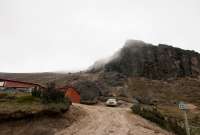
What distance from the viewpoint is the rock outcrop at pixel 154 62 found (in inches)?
4267

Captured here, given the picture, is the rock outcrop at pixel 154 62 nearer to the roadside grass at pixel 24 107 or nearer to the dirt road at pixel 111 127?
the dirt road at pixel 111 127

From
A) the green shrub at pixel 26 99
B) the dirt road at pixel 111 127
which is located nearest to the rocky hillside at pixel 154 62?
the dirt road at pixel 111 127

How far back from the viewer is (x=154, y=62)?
11275 cm

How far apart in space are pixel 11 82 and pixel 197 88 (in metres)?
72.6

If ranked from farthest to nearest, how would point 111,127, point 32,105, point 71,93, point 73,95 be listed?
point 73,95, point 71,93, point 111,127, point 32,105

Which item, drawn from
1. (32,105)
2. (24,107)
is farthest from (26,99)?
(24,107)

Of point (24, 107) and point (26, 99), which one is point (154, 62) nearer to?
point (26, 99)

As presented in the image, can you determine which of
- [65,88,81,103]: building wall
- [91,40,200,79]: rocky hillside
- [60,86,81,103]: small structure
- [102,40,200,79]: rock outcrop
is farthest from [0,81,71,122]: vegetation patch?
[102,40,200,79]: rock outcrop

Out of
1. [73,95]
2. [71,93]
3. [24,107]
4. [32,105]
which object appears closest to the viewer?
[24,107]

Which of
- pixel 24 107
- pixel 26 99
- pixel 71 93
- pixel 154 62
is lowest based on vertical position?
pixel 71 93

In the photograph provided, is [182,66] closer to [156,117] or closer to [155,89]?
[155,89]

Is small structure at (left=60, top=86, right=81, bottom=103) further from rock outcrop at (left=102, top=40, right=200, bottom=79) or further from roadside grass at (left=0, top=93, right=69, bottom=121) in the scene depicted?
rock outcrop at (left=102, top=40, right=200, bottom=79)

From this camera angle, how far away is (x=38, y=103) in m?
21.5

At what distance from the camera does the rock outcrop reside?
10838 centimetres
